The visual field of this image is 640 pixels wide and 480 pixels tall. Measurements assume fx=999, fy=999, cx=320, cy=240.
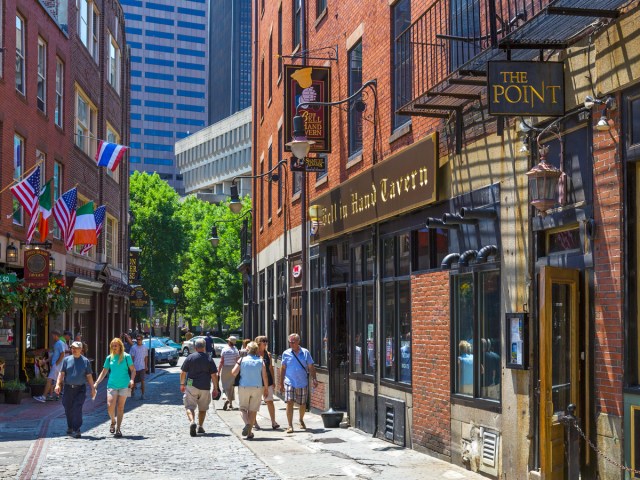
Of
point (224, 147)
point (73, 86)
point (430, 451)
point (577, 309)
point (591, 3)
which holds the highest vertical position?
point (224, 147)

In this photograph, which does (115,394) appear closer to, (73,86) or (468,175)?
(468,175)

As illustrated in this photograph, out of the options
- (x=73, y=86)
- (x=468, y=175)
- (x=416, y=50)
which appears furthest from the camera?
(x=73, y=86)

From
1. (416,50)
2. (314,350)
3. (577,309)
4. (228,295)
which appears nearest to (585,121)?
(577,309)

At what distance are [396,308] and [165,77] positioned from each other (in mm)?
153118

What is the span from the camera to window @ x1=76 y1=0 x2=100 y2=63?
33250 mm

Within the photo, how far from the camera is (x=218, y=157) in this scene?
413ft

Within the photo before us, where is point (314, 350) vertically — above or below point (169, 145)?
below

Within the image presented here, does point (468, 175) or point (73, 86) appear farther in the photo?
point (73, 86)

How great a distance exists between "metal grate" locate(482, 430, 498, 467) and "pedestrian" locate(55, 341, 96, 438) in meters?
7.29

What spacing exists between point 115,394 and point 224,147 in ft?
353

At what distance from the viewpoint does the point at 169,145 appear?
161 m

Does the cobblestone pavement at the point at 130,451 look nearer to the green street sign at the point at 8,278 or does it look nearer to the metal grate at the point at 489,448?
the metal grate at the point at 489,448

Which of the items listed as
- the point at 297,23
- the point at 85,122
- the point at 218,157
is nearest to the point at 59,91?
the point at 85,122

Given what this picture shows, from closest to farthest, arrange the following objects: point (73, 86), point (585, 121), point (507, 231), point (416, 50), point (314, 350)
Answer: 1. point (585, 121)
2. point (507, 231)
3. point (416, 50)
4. point (314, 350)
5. point (73, 86)
